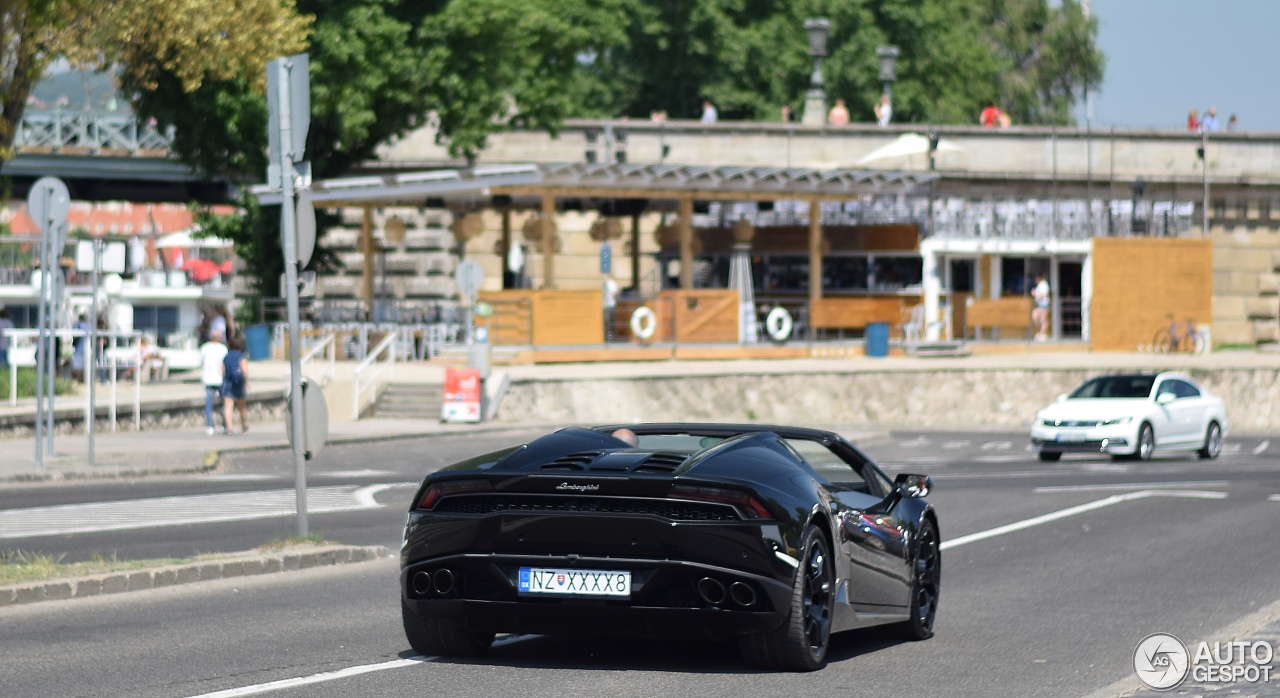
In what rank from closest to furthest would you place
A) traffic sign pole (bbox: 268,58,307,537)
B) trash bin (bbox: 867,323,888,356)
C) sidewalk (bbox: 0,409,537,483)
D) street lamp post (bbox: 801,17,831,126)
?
traffic sign pole (bbox: 268,58,307,537) < sidewalk (bbox: 0,409,537,483) < trash bin (bbox: 867,323,888,356) < street lamp post (bbox: 801,17,831,126)

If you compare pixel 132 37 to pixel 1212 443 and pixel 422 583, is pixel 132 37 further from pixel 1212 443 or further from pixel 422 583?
pixel 1212 443

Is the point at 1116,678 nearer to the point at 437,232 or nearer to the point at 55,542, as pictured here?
the point at 55,542

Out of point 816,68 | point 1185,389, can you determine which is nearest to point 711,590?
point 1185,389

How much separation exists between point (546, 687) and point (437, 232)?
137ft

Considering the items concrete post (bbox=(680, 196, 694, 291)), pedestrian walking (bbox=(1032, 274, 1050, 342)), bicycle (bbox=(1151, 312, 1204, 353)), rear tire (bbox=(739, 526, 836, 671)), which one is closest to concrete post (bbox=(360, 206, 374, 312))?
concrete post (bbox=(680, 196, 694, 291))

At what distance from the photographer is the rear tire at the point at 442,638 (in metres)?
9.48

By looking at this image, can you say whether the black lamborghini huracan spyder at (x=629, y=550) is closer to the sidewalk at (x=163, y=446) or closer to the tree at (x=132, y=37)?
the tree at (x=132, y=37)

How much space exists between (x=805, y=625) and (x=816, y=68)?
142ft

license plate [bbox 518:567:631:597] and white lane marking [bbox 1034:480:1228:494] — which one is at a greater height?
license plate [bbox 518:567:631:597]

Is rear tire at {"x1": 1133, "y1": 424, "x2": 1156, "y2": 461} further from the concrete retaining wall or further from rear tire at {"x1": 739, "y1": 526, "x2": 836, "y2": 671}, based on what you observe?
rear tire at {"x1": 739, "y1": 526, "x2": 836, "y2": 671}

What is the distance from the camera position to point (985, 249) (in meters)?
50.3

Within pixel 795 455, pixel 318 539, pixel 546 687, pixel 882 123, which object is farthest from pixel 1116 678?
pixel 882 123

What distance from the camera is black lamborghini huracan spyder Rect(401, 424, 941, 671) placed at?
8.72 meters

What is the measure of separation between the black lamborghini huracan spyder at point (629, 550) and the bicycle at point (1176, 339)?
140 ft
